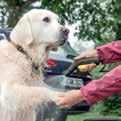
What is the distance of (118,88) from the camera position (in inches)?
134

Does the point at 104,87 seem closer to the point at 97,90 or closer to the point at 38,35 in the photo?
the point at 97,90

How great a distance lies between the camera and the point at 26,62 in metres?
5.33

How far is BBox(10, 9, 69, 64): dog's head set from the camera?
5.36 metres

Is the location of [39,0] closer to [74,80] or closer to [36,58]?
[74,80]

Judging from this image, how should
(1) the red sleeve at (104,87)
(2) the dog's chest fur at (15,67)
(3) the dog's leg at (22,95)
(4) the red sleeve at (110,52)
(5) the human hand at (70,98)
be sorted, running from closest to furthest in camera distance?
(1) the red sleeve at (104,87) < (5) the human hand at (70,98) < (4) the red sleeve at (110,52) < (3) the dog's leg at (22,95) < (2) the dog's chest fur at (15,67)

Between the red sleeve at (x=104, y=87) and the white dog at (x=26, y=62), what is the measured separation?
5.19 ft

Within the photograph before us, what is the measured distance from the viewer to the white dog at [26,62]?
16.8 feet

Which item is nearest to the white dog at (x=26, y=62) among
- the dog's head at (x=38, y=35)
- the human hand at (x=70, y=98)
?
the dog's head at (x=38, y=35)

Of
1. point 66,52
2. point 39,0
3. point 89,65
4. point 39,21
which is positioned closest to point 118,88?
point 89,65

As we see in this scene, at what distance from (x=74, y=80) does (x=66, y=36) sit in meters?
4.46

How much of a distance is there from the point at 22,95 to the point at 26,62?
0.37m

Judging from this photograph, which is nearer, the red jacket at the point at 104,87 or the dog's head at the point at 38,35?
the red jacket at the point at 104,87

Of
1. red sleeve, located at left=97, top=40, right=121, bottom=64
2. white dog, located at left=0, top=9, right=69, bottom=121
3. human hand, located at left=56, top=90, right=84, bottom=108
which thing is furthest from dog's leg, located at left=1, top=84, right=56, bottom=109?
human hand, located at left=56, top=90, right=84, bottom=108

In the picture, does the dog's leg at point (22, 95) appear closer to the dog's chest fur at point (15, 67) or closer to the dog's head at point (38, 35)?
the dog's chest fur at point (15, 67)
